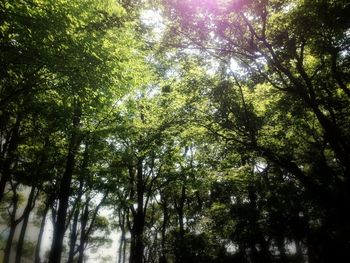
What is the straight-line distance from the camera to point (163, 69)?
82.1 ft

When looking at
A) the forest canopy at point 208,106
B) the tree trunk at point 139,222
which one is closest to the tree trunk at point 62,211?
the forest canopy at point 208,106

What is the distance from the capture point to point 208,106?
47.8ft

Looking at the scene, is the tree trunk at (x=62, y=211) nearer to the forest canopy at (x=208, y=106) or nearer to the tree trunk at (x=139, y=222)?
the forest canopy at (x=208, y=106)

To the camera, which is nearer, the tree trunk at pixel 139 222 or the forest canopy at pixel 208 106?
the forest canopy at pixel 208 106

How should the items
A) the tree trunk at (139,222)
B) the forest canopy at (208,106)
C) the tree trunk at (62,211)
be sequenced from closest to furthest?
1. the forest canopy at (208,106)
2. the tree trunk at (62,211)
3. the tree trunk at (139,222)

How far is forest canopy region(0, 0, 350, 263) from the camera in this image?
10.2 metres

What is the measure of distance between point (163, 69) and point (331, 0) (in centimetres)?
1618

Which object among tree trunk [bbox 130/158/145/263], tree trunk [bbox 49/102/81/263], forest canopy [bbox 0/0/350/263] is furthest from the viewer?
tree trunk [bbox 130/158/145/263]

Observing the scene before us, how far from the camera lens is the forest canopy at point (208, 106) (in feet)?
33.5

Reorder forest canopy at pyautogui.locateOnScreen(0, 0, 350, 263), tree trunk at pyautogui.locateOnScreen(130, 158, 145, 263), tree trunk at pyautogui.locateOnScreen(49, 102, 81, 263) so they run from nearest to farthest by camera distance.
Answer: forest canopy at pyautogui.locateOnScreen(0, 0, 350, 263), tree trunk at pyautogui.locateOnScreen(49, 102, 81, 263), tree trunk at pyautogui.locateOnScreen(130, 158, 145, 263)

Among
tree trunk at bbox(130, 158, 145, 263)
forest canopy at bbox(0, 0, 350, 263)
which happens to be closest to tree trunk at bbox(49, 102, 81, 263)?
forest canopy at bbox(0, 0, 350, 263)

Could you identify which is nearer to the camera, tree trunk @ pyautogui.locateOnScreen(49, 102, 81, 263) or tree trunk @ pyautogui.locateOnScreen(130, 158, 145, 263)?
tree trunk @ pyautogui.locateOnScreen(49, 102, 81, 263)

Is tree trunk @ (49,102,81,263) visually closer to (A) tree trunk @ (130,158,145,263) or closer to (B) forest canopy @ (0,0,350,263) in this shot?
(B) forest canopy @ (0,0,350,263)

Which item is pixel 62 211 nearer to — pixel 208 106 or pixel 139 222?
pixel 139 222
